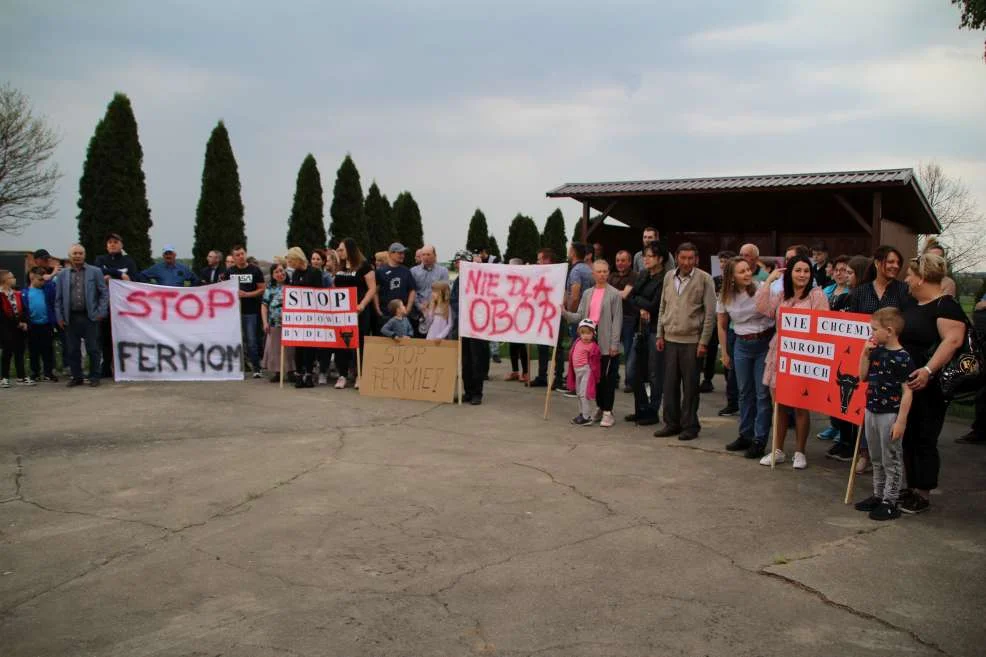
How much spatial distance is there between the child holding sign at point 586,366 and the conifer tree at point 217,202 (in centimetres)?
1918

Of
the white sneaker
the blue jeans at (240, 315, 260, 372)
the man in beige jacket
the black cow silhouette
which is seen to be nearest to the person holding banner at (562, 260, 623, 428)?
the man in beige jacket

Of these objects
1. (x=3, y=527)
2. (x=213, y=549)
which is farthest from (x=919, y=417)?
(x=3, y=527)

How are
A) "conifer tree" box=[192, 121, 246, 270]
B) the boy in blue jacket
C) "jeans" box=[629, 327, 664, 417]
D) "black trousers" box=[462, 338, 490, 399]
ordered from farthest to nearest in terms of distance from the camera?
"conifer tree" box=[192, 121, 246, 270] → the boy in blue jacket → "black trousers" box=[462, 338, 490, 399] → "jeans" box=[629, 327, 664, 417]

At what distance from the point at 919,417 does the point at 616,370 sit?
3.89 meters

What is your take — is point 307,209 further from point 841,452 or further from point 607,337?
point 841,452

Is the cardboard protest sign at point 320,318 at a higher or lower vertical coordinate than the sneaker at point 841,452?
higher

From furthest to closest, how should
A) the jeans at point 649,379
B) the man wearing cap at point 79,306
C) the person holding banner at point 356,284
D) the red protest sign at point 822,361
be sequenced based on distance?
the person holding banner at point 356,284 < the man wearing cap at point 79,306 < the jeans at point 649,379 < the red protest sign at point 822,361

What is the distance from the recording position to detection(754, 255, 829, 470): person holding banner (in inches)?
297

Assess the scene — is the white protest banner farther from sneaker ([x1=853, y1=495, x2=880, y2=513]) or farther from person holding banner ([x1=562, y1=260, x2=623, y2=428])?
sneaker ([x1=853, y1=495, x2=880, y2=513])

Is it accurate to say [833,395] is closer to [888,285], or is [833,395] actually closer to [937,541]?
[888,285]

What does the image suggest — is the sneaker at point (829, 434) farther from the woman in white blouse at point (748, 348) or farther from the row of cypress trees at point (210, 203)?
the row of cypress trees at point (210, 203)

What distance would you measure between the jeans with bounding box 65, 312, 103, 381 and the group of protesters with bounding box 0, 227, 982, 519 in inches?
0.9

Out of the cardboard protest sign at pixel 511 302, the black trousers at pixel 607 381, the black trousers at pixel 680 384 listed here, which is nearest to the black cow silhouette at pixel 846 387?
the black trousers at pixel 680 384

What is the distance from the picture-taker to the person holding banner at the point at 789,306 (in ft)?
24.7
